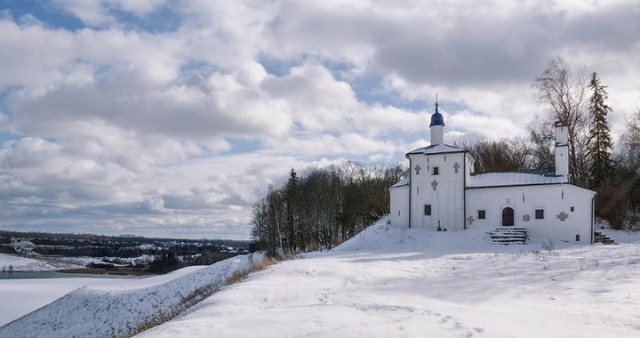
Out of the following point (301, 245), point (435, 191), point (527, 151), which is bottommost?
point (301, 245)

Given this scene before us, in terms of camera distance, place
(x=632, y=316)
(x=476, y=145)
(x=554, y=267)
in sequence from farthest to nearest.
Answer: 1. (x=476, y=145)
2. (x=554, y=267)
3. (x=632, y=316)

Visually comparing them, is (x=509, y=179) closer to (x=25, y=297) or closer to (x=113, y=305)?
(x=113, y=305)

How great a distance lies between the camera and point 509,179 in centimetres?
3192

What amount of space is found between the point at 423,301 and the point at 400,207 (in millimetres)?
23601

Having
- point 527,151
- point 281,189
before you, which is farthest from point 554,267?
point 281,189

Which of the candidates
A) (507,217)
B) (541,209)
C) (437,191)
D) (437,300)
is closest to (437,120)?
(437,191)

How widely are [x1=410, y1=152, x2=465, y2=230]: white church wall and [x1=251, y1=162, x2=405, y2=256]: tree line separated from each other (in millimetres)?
14490

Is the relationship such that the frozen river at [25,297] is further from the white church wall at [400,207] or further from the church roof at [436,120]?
the church roof at [436,120]

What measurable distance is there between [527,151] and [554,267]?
3749 cm

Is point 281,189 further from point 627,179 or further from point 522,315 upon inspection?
point 522,315

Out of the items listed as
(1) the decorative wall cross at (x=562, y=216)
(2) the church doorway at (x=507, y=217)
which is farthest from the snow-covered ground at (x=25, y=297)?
(1) the decorative wall cross at (x=562, y=216)

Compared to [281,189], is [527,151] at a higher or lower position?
higher

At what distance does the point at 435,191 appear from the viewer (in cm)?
3338

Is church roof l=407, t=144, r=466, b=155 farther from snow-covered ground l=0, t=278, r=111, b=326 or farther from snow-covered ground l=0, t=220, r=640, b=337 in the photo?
snow-covered ground l=0, t=278, r=111, b=326
